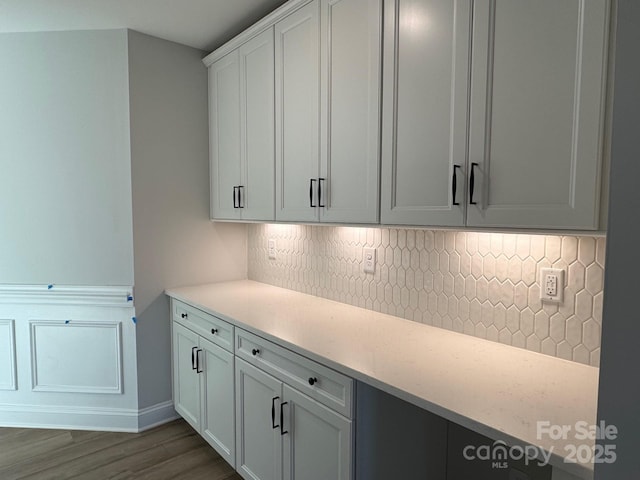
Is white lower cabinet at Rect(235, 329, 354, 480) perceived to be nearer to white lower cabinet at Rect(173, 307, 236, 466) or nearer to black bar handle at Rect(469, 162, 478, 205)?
white lower cabinet at Rect(173, 307, 236, 466)

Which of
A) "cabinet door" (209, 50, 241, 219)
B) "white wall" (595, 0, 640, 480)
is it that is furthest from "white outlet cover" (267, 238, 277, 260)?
"white wall" (595, 0, 640, 480)

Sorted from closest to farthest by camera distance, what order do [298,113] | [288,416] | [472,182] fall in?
[472,182] < [288,416] < [298,113]

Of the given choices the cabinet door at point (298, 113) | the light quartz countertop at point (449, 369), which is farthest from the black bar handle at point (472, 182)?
the cabinet door at point (298, 113)

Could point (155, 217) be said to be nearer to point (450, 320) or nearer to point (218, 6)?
point (218, 6)

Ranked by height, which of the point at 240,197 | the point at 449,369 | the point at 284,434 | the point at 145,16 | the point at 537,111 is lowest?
the point at 284,434

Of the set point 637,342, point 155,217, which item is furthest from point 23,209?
point 637,342

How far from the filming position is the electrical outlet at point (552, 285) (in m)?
1.40

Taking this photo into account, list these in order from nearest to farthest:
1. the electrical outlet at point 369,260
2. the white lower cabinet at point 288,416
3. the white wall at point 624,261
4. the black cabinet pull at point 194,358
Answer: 1. the white wall at point 624,261
2. the white lower cabinet at point 288,416
3. the electrical outlet at point 369,260
4. the black cabinet pull at point 194,358

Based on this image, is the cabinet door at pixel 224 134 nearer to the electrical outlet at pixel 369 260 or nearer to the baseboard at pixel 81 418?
the electrical outlet at pixel 369 260

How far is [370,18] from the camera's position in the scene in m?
1.64

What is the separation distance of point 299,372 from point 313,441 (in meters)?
0.26

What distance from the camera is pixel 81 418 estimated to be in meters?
2.74

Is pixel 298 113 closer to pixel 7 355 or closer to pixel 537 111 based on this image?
pixel 537 111

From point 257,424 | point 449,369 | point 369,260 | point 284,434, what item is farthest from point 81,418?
point 449,369
